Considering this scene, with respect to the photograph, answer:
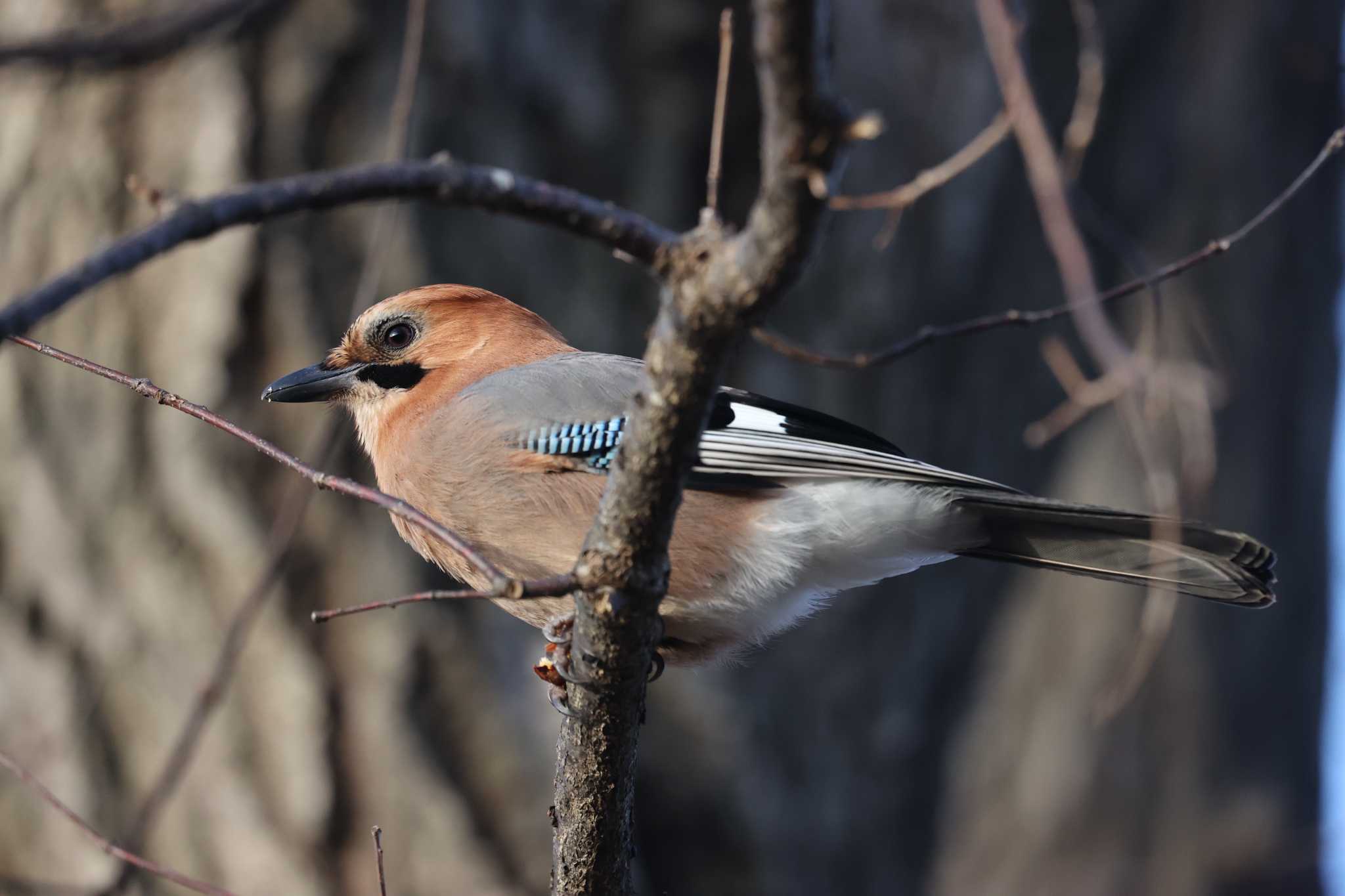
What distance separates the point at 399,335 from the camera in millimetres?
3387

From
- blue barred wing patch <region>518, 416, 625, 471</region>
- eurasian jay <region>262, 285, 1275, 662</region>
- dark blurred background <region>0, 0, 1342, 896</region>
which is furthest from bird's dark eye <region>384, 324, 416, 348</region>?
blue barred wing patch <region>518, 416, 625, 471</region>

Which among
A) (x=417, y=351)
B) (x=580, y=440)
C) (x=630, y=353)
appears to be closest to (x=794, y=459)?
(x=580, y=440)

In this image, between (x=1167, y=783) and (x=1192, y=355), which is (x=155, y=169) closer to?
(x=1192, y=355)

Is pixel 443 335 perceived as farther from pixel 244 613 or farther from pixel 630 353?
pixel 630 353

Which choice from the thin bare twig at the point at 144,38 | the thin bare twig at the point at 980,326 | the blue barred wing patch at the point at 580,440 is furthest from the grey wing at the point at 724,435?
the thin bare twig at the point at 144,38

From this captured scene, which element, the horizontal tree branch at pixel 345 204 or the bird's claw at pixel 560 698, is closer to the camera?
the horizontal tree branch at pixel 345 204

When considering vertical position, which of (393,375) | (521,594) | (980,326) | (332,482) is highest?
(393,375)

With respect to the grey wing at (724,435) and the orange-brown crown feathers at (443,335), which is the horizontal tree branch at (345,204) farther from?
the orange-brown crown feathers at (443,335)

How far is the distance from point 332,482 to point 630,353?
3527 millimetres

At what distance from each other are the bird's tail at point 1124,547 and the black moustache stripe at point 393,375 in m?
1.50

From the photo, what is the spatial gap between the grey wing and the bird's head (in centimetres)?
26

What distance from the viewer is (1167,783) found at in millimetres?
7117

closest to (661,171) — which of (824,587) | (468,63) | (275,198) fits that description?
(468,63)

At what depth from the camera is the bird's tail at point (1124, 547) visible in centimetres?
256
